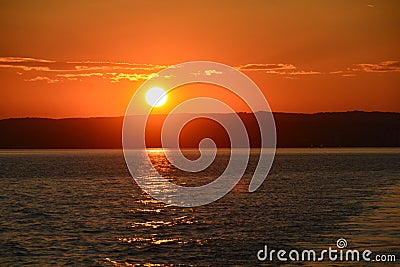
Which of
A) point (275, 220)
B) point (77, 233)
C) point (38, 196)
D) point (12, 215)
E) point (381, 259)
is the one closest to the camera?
point (381, 259)

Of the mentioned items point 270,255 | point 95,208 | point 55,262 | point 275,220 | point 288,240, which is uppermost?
point 95,208

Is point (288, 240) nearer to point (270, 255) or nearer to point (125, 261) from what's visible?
point (270, 255)

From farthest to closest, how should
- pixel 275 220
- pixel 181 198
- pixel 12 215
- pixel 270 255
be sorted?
pixel 181 198
pixel 12 215
pixel 275 220
pixel 270 255

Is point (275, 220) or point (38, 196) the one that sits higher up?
point (38, 196)

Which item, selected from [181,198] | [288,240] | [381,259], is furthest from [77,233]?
[181,198]

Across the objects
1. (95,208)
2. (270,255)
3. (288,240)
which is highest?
(95,208)

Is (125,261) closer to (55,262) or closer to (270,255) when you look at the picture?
(55,262)

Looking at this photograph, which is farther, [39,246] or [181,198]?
[181,198]

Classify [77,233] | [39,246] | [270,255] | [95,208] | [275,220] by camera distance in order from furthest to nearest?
[95,208] → [275,220] → [77,233] → [39,246] → [270,255]

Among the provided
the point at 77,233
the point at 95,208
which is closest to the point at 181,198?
the point at 95,208

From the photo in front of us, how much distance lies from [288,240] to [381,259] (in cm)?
828

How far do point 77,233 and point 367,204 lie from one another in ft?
105

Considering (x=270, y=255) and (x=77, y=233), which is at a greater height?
(x=77, y=233)

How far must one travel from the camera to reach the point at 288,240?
137 ft
